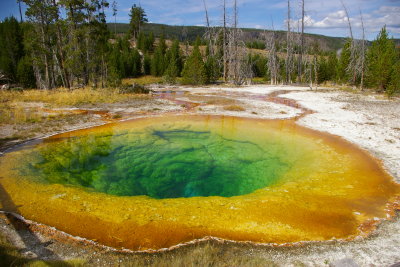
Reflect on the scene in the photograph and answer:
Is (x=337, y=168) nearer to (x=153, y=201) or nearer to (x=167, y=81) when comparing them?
(x=153, y=201)

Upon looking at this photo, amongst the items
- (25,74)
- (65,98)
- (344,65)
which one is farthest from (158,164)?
(25,74)

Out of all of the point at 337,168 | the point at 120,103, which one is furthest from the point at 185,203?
the point at 120,103

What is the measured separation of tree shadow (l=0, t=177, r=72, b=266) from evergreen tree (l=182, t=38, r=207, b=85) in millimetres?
24897

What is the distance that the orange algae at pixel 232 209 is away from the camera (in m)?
4.39

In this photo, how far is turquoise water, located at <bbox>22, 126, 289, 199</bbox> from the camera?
22.7 feet

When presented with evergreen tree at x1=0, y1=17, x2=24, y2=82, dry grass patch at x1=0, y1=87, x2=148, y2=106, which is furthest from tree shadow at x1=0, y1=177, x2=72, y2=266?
evergreen tree at x1=0, y1=17, x2=24, y2=82

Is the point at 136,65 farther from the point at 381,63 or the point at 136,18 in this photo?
the point at 381,63

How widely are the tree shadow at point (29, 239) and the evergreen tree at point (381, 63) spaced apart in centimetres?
2476

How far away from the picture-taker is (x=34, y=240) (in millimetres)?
4066

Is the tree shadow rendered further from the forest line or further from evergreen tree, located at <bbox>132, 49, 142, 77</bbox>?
evergreen tree, located at <bbox>132, 49, 142, 77</bbox>

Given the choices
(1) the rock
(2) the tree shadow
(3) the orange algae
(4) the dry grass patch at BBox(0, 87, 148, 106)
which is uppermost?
(4) the dry grass patch at BBox(0, 87, 148, 106)

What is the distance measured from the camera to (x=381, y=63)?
21.1 meters

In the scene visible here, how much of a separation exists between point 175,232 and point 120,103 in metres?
14.0

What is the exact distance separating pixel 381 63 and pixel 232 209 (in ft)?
73.1
